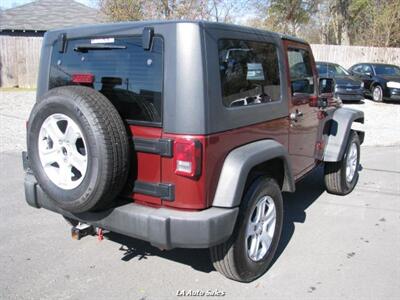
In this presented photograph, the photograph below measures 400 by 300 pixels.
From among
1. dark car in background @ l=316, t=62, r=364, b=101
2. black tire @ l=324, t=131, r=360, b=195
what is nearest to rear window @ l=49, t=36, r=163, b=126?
black tire @ l=324, t=131, r=360, b=195

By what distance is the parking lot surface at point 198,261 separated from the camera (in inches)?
131

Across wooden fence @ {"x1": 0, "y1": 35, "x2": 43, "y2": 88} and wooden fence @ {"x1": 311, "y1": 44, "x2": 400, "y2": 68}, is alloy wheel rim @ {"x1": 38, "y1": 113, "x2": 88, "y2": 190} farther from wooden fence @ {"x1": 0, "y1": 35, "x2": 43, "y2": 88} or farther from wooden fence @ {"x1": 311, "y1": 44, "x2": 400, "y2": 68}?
wooden fence @ {"x1": 311, "y1": 44, "x2": 400, "y2": 68}

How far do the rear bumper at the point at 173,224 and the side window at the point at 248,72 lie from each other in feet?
2.69

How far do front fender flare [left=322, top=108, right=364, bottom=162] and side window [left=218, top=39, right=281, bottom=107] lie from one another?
1.68 meters

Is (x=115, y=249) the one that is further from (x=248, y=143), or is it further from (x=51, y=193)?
(x=248, y=143)

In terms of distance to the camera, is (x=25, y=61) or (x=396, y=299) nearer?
(x=396, y=299)

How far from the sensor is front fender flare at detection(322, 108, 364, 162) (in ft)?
16.9

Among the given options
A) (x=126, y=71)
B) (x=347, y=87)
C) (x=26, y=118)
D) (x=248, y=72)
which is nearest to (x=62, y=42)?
(x=126, y=71)

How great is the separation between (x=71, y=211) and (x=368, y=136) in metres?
8.75

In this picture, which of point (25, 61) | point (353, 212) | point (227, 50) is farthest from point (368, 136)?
point (25, 61)

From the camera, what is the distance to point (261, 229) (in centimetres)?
353

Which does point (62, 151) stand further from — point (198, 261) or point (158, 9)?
point (158, 9)

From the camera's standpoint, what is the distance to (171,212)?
113 inches

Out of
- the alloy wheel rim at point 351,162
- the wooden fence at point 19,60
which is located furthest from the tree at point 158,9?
the alloy wheel rim at point 351,162
